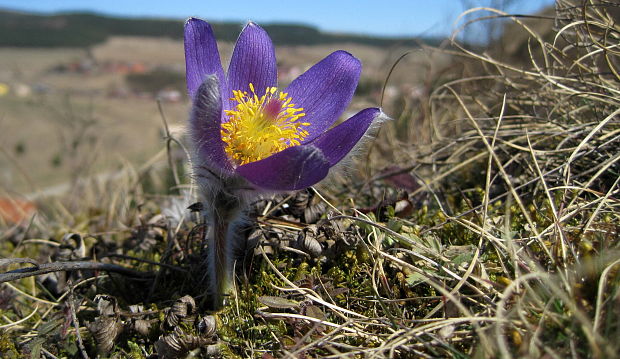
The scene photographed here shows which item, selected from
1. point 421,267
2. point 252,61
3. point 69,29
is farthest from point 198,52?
point 69,29

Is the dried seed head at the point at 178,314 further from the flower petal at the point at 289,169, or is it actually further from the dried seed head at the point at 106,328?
the flower petal at the point at 289,169

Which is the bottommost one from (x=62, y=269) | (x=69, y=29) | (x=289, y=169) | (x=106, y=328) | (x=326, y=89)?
(x=69, y=29)

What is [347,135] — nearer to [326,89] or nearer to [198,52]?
[326,89]

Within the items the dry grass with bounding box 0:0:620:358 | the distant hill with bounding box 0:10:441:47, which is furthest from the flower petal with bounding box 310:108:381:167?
the distant hill with bounding box 0:10:441:47

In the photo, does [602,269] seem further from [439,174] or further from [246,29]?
[246,29]

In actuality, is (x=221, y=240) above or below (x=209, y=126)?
below

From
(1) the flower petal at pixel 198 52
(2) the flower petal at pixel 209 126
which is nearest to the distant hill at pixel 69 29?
(1) the flower petal at pixel 198 52
